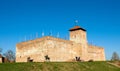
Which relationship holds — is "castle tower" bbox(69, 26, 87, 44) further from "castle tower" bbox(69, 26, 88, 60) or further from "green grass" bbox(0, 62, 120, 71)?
"green grass" bbox(0, 62, 120, 71)

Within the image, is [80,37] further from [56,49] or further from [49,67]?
[49,67]

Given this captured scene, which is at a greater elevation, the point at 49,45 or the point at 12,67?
the point at 49,45

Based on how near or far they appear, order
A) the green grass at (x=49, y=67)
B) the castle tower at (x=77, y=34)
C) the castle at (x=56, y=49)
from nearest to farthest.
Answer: the green grass at (x=49, y=67), the castle at (x=56, y=49), the castle tower at (x=77, y=34)

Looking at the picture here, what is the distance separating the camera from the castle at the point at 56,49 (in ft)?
138

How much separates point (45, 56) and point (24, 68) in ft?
54.3

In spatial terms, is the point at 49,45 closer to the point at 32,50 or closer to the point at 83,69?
the point at 32,50

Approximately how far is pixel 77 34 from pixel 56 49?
831 centimetres

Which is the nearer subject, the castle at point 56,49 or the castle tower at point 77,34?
the castle at point 56,49

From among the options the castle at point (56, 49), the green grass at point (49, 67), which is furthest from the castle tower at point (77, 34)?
the green grass at point (49, 67)

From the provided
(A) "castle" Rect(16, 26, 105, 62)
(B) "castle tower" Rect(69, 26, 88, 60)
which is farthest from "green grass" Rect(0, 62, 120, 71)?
(B) "castle tower" Rect(69, 26, 88, 60)

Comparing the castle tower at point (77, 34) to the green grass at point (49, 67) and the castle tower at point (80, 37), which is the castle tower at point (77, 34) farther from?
the green grass at point (49, 67)

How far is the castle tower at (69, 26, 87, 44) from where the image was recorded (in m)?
49.2

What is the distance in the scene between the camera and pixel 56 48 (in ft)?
141

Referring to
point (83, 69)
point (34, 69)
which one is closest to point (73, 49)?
point (83, 69)
